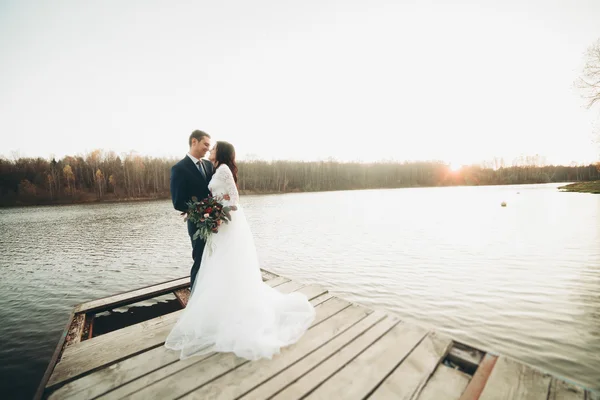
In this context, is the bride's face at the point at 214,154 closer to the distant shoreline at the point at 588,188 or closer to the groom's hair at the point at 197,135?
the groom's hair at the point at 197,135

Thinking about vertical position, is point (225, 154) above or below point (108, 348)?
above

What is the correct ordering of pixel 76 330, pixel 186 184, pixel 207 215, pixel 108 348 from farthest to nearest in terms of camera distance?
pixel 76 330 → pixel 186 184 → pixel 207 215 → pixel 108 348

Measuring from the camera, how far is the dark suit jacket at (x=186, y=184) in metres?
3.73

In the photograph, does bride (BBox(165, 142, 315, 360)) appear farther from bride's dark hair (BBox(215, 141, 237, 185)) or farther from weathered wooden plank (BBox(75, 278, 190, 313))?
weathered wooden plank (BBox(75, 278, 190, 313))

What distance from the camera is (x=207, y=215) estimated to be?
11.3 feet

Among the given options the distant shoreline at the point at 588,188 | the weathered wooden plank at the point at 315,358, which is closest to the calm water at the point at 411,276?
the weathered wooden plank at the point at 315,358

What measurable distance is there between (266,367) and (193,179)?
2.51 m

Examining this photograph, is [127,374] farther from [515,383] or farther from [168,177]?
[168,177]

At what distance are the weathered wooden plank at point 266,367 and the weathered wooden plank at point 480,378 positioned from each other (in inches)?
49.5

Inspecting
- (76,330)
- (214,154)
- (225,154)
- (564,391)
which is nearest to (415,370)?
(564,391)

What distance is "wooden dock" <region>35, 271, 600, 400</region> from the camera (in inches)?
96.6

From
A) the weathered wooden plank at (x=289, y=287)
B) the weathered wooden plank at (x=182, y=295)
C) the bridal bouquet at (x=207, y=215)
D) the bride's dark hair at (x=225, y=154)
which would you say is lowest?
the weathered wooden plank at (x=182, y=295)

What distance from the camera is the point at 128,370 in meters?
2.86

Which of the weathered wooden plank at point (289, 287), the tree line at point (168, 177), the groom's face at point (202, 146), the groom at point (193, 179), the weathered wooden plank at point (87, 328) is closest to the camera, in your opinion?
the groom at point (193, 179)
